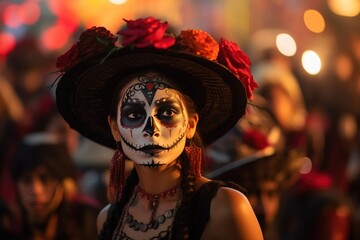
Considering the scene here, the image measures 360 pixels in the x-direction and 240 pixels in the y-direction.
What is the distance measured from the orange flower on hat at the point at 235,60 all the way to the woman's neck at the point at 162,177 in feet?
1.79

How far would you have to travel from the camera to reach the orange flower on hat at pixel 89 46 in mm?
7492

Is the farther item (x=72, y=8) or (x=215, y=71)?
(x=72, y=8)

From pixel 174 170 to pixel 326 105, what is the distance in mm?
7973

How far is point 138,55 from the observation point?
7406 mm

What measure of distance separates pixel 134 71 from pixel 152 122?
307 mm

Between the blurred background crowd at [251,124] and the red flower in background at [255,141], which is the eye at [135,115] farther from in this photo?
the red flower in background at [255,141]

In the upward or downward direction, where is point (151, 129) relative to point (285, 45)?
upward

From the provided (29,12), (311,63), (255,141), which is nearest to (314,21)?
(311,63)

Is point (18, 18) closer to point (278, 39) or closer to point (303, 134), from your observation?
point (278, 39)

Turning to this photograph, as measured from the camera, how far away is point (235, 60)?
7.56 m

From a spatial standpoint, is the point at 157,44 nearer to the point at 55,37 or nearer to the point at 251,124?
the point at 251,124

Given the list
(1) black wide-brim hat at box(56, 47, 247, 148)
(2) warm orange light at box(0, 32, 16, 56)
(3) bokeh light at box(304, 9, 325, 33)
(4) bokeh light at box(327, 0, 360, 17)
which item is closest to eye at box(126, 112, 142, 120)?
(1) black wide-brim hat at box(56, 47, 247, 148)

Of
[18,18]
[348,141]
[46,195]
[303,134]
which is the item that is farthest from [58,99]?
[18,18]

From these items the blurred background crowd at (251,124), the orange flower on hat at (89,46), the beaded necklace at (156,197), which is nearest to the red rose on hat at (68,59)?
the orange flower on hat at (89,46)
